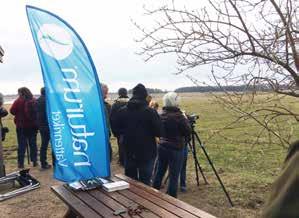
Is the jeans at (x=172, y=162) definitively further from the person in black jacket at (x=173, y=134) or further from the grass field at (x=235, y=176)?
the grass field at (x=235, y=176)

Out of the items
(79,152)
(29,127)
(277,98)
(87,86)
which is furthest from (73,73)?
(29,127)

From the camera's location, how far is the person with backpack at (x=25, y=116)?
33.1 feet

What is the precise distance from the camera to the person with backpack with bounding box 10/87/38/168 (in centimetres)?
1009

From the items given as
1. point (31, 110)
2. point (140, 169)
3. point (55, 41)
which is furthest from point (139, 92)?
point (31, 110)

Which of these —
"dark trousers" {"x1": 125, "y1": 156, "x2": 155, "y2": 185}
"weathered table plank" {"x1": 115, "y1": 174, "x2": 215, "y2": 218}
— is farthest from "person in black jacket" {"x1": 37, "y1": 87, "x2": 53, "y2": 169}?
"weathered table plank" {"x1": 115, "y1": 174, "x2": 215, "y2": 218}

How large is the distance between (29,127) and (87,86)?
5.89 meters

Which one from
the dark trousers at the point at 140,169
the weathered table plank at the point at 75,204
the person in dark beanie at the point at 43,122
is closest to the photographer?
the weathered table plank at the point at 75,204

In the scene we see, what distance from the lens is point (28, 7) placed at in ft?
16.3

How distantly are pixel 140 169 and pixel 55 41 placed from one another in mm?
2250

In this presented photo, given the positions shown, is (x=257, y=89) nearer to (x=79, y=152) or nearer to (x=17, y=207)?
(x=79, y=152)

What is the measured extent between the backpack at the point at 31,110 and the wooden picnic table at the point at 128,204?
5395mm

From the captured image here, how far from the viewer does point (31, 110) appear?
10.1 metres

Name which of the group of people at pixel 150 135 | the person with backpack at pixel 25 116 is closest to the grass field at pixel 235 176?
the group of people at pixel 150 135

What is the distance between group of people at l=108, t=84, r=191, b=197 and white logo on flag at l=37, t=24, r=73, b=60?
138cm
